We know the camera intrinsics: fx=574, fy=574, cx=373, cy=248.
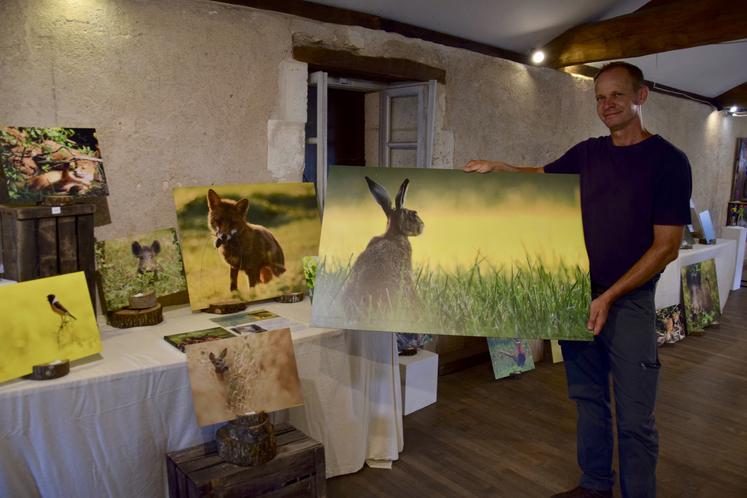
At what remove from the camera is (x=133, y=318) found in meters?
2.33

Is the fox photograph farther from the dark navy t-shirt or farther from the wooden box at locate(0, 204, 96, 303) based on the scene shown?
the dark navy t-shirt

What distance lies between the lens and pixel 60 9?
2273mm

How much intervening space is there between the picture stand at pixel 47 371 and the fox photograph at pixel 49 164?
2.24 feet

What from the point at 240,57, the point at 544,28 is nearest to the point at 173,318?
the point at 240,57

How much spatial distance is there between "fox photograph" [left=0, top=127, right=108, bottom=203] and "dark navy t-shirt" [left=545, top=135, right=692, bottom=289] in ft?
6.29

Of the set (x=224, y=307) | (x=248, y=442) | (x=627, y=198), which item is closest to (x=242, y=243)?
(x=224, y=307)

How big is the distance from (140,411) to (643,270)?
5.83 feet

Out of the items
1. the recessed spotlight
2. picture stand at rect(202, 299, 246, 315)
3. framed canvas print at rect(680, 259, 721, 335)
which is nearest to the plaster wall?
picture stand at rect(202, 299, 246, 315)

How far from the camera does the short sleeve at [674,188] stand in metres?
1.92

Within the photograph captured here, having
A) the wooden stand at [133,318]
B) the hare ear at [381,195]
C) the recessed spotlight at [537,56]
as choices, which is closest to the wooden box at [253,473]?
the wooden stand at [133,318]

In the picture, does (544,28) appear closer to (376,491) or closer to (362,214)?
(362,214)

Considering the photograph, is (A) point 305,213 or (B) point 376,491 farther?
(A) point 305,213

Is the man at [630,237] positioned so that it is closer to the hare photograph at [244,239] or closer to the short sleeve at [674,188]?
the short sleeve at [674,188]

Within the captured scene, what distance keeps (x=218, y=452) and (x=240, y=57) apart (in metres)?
1.83
